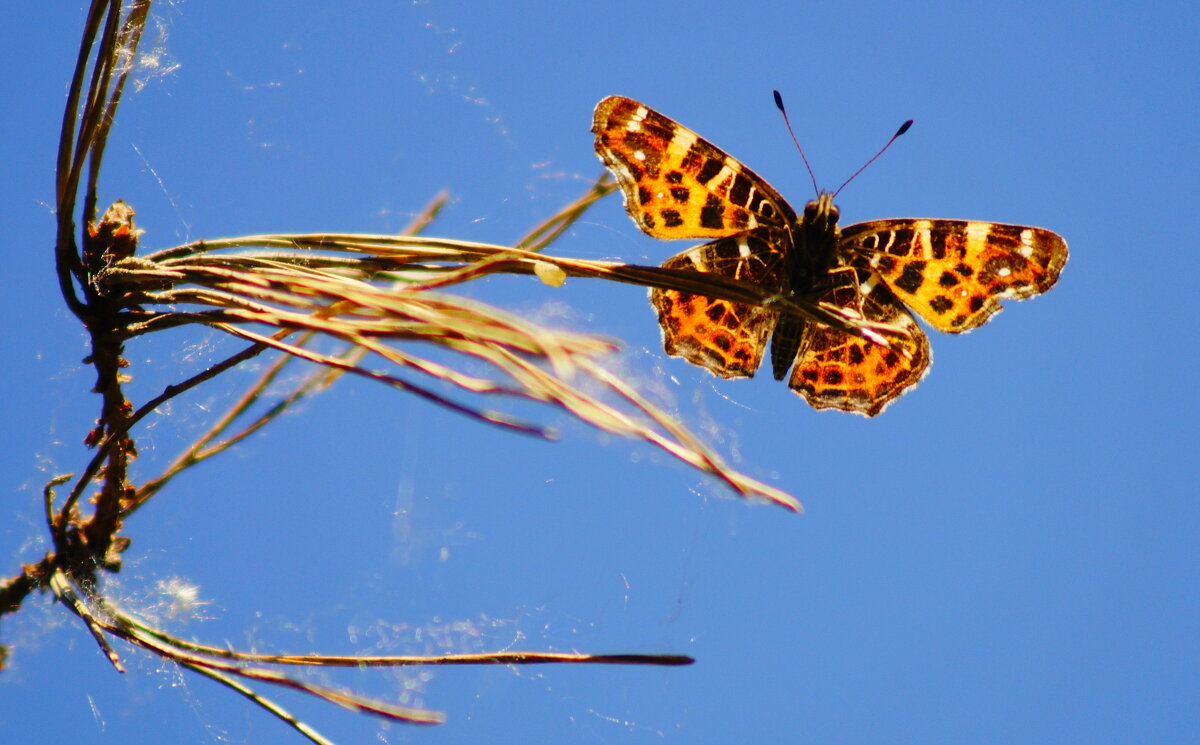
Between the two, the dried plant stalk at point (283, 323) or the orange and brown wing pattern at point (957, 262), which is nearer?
the dried plant stalk at point (283, 323)

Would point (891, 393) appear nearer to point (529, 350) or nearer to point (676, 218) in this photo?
point (676, 218)

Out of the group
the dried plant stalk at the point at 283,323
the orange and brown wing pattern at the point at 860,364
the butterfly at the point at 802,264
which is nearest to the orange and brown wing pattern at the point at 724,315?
the butterfly at the point at 802,264

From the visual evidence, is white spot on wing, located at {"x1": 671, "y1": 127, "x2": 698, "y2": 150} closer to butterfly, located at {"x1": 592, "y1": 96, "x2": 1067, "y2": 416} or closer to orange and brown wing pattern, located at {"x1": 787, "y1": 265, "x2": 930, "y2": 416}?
butterfly, located at {"x1": 592, "y1": 96, "x2": 1067, "y2": 416}

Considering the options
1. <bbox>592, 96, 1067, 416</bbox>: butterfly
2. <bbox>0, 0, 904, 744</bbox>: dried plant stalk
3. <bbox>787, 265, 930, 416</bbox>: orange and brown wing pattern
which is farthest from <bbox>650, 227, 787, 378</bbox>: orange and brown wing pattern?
<bbox>0, 0, 904, 744</bbox>: dried plant stalk

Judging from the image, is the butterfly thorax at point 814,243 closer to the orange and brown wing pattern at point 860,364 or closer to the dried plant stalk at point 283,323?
the orange and brown wing pattern at point 860,364

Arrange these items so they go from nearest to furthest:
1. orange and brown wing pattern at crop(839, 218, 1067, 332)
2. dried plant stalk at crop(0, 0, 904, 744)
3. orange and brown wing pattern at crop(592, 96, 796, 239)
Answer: dried plant stalk at crop(0, 0, 904, 744), orange and brown wing pattern at crop(592, 96, 796, 239), orange and brown wing pattern at crop(839, 218, 1067, 332)

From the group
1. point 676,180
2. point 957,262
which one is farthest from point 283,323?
point 957,262

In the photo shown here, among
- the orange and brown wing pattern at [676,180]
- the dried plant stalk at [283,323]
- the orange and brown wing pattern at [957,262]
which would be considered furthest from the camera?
the orange and brown wing pattern at [957,262]

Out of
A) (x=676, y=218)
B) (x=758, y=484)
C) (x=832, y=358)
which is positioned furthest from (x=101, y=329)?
(x=832, y=358)
